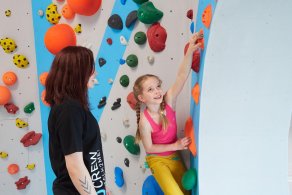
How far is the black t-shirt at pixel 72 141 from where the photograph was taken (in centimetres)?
114

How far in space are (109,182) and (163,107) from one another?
88 centimetres

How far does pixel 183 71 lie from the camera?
5.14 ft

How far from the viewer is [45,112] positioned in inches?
106

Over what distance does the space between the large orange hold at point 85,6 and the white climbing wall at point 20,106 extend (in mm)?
670

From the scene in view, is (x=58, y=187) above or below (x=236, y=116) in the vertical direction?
below

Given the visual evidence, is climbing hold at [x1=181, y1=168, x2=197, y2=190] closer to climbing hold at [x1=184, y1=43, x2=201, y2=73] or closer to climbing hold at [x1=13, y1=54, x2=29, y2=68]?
climbing hold at [x1=184, y1=43, x2=201, y2=73]

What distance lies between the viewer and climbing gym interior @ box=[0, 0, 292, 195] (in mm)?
1426

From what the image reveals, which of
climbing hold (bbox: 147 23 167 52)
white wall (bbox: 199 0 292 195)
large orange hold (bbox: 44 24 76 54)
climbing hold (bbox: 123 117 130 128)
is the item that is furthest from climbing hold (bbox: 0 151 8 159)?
white wall (bbox: 199 0 292 195)

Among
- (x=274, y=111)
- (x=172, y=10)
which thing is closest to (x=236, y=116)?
(x=274, y=111)

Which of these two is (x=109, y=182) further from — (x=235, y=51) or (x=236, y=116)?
(x=235, y=51)

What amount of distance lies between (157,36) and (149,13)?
0.42 feet

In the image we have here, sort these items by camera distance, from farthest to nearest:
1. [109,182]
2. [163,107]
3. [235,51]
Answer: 1. [109,182]
2. [163,107]
3. [235,51]

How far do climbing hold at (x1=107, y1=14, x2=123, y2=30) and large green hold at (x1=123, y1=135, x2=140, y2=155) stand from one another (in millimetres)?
686

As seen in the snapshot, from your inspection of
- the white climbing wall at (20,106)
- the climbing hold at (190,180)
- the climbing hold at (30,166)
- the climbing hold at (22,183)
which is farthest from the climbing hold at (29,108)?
the climbing hold at (190,180)
